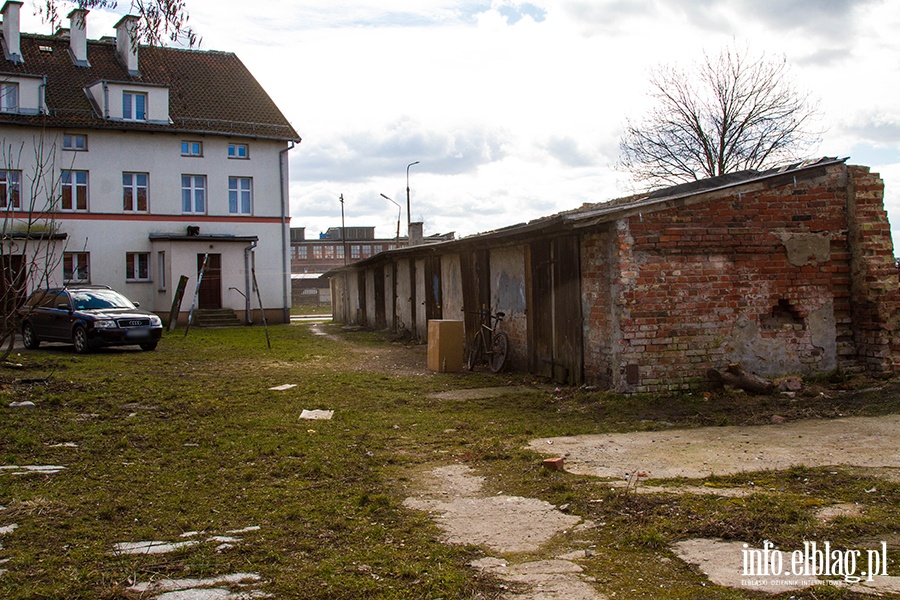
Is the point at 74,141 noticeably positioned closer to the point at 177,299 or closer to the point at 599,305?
the point at 177,299

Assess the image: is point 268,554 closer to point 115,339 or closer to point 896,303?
point 896,303

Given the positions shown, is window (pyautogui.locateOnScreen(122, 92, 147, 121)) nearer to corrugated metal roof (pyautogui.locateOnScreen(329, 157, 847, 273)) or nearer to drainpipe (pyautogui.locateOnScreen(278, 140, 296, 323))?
drainpipe (pyautogui.locateOnScreen(278, 140, 296, 323))

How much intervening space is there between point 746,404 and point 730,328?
4.91 ft

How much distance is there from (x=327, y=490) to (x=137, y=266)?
27.7 m

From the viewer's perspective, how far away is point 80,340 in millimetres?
18922

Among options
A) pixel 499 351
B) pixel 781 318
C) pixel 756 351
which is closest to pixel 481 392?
pixel 499 351

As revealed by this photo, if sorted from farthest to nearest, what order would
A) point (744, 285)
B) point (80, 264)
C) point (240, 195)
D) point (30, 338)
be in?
point (240, 195) → point (80, 264) → point (30, 338) → point (744, 285)

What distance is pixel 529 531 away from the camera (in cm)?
520

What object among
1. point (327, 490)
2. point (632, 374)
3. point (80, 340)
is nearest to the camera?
point (327, 490)

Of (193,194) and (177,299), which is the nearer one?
(177,299)

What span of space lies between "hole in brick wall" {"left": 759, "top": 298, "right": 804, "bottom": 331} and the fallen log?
923 millimetres

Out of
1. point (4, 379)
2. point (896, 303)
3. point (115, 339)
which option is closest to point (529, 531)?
point (896, 303)

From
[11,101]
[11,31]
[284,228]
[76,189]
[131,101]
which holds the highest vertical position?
[11,31]

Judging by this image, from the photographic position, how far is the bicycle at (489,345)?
1446 centimetres
